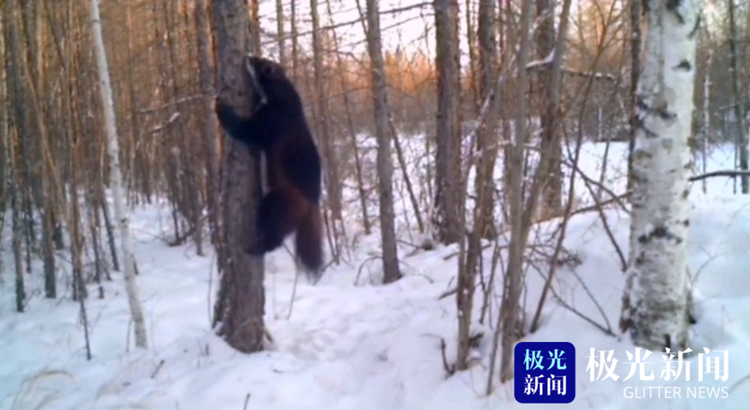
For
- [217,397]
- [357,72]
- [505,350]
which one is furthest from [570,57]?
[357,72]

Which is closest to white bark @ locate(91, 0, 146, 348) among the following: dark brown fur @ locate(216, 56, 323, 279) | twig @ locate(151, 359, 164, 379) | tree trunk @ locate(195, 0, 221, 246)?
twig @ locate(151, 359, 164, 379)

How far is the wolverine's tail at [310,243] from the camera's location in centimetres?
465

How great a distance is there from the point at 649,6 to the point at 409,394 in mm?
2531

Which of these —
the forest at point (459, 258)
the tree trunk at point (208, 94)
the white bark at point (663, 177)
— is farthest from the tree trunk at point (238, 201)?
the tree trunk at point (208, 94)

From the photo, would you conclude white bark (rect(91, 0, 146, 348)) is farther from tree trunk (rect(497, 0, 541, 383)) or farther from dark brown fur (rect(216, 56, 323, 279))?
tree trunk (rect(497, 0, 541, 383))

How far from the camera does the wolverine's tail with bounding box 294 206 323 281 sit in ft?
15.3

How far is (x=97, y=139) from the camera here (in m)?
7.67

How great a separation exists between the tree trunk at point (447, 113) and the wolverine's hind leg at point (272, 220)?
3372 mm

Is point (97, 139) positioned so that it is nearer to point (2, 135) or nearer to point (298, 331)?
point (2, 135)

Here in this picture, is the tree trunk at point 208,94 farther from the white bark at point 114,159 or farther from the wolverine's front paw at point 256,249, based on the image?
the wolverine's front paw at point 256,249

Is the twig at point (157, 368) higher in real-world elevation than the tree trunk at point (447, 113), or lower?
lower

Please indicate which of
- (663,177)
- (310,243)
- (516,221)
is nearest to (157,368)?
(310,243)

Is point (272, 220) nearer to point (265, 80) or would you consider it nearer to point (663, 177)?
point (265, 80)

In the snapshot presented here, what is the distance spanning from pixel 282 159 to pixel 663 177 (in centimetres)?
245
